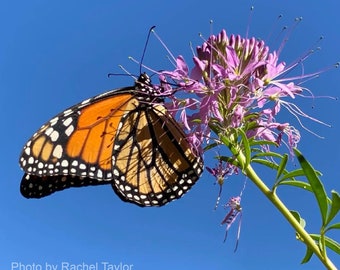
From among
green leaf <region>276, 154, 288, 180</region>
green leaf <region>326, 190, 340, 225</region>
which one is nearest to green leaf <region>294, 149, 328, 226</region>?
green leaf <region>326, 190, 340, 225</region>

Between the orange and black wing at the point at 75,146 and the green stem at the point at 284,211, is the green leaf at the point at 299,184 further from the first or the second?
the orange and black wing at the point at 75,146

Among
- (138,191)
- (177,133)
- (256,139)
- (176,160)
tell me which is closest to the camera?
(256,139)

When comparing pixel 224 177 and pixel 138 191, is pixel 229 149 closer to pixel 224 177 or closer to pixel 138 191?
pixel 224 177

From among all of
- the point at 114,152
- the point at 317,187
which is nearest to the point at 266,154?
the point at 317,187

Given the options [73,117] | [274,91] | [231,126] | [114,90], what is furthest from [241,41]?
[73,117]

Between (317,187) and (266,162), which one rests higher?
(266,162)

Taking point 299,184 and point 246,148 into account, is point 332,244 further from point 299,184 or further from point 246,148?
point 246,148

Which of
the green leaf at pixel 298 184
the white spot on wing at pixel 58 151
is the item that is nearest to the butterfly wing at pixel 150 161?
the white spot on wing at pixel 58 151
